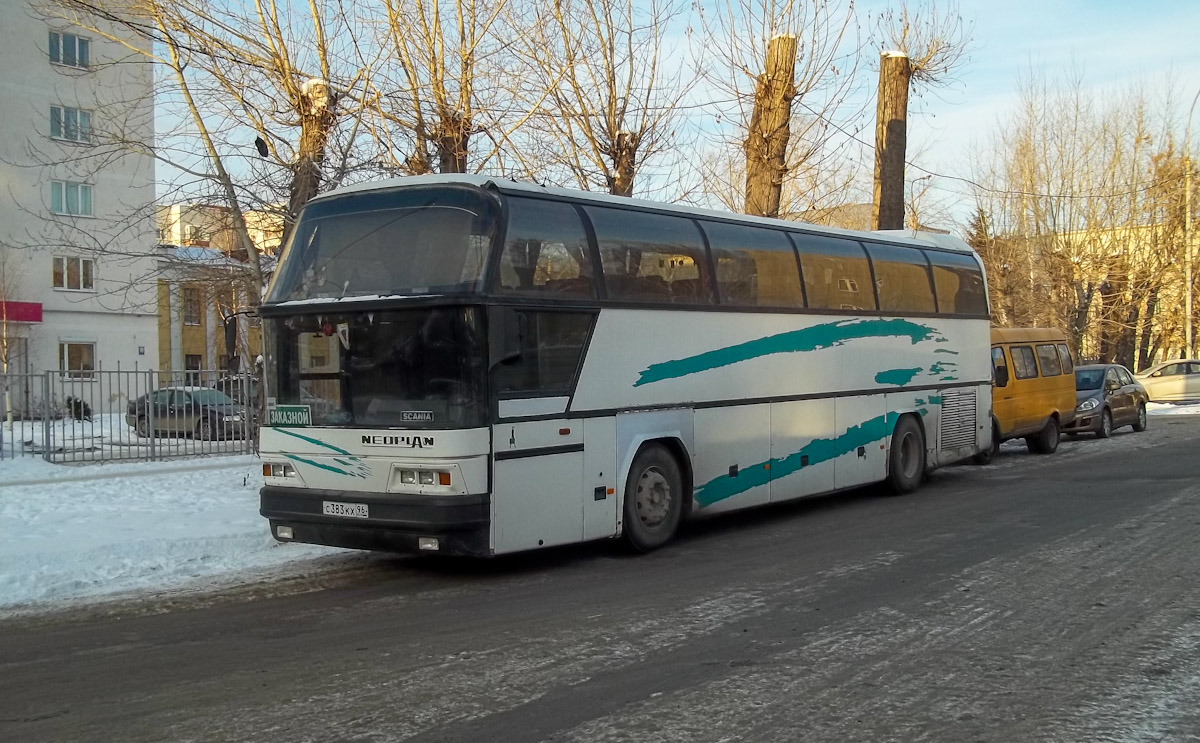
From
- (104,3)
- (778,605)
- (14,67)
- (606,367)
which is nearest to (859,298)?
(606,367)

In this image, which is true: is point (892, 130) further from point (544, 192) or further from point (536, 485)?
point (536, 485)

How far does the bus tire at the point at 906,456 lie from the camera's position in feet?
48.1

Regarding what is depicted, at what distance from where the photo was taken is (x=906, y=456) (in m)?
15.1

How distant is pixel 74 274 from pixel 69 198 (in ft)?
10.4

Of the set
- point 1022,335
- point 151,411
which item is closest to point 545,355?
point 151,411

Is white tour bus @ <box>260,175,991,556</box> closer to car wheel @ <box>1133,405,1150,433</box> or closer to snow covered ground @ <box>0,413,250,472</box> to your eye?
snow covered ground @ <box>0,413,250,472</box>

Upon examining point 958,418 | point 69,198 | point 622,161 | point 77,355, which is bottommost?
point 958,418

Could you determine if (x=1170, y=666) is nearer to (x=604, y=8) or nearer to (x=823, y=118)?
(x=604, y=8)

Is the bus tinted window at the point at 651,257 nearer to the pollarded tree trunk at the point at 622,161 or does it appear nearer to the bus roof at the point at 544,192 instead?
the bus roof at the point at 544,192

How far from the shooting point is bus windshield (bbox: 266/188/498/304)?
28.9ft

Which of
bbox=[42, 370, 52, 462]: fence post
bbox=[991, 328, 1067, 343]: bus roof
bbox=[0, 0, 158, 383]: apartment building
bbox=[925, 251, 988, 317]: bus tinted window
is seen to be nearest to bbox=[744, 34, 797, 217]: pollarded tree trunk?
bbox=[925, 251, 988, 317]: bus tinted window

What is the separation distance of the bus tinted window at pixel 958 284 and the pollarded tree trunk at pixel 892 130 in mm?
4944

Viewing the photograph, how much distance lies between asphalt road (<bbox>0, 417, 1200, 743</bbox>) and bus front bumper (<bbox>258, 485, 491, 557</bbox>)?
39 centimetres

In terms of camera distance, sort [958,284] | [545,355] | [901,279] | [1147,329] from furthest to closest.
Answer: [1147,329] < [958,284] < [901,279] < [545,355]
